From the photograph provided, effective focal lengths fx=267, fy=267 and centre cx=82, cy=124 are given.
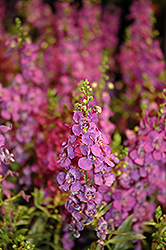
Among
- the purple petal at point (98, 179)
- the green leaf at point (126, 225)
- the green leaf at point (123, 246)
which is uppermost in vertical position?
the purple petal at point (98, 179)

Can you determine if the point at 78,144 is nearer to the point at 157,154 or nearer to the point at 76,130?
the point at 76,130

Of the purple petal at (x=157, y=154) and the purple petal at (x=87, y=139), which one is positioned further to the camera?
the purple petal at (x=157, y=154)

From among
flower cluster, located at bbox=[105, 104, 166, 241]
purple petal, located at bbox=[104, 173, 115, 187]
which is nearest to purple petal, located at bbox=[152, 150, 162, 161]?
flower cluster, located at bbox=[105, 104, 166, 241]

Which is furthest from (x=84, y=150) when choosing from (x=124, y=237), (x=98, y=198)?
(x=124, y=237)

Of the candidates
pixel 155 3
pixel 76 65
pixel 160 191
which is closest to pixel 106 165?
pixel 160 191

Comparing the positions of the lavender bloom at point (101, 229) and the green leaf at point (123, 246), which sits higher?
the lavender bloom at point (101, 229)

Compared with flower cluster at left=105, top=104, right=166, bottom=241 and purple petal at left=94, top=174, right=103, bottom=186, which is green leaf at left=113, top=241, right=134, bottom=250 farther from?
purple petal at left=94, top=174, right=103, bottom=186

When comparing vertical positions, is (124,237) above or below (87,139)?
below

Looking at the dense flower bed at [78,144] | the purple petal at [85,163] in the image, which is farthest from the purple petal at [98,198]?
the purple petal at [85,163]

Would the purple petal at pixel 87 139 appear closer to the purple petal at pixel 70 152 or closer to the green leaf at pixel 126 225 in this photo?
the purple petal at pixel 70 152
